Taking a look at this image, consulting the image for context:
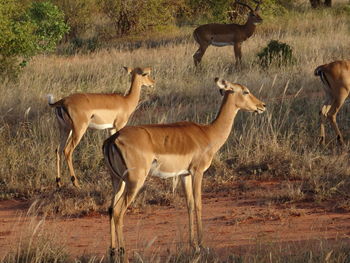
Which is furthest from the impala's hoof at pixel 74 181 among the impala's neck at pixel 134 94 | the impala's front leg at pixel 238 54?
the impala's front leg at pixel 238 54

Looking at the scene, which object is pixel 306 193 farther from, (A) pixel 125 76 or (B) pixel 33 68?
(B) pixel 33 68

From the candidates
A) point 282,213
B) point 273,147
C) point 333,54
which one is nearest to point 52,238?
point 282,213

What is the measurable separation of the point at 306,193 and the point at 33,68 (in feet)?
30.8

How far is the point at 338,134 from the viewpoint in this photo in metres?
9.06

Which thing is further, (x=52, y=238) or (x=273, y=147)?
(x=273, y=147)

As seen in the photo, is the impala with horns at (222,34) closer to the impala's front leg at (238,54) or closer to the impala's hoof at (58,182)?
the impala's front leg at (238,54)

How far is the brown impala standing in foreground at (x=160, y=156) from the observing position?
553 centimetres

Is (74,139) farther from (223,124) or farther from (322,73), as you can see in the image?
(322,73)

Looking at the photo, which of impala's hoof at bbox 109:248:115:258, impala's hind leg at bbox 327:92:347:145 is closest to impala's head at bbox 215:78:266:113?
impala's hoof at bbox 109:248:115:258

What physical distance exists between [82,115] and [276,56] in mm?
5886

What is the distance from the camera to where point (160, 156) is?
5754 millimetres

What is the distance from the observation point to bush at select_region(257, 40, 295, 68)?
13119mm

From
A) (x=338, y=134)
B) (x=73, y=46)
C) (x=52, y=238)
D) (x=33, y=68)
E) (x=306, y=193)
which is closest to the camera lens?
(x=52, y=238)

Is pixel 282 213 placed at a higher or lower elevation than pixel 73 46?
higher
